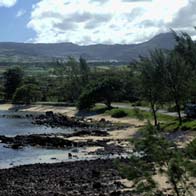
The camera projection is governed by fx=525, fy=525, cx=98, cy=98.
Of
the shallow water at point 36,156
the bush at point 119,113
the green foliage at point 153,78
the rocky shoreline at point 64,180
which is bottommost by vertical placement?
the bush at point 119,113

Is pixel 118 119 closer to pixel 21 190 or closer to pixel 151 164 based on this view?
pixel 21 190

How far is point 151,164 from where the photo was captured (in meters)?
17.1

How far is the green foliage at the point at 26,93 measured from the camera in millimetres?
172625

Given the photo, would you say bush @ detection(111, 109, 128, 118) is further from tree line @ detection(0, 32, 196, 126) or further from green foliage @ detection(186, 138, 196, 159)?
green foliage @ detection(186, 138, 196, 159)

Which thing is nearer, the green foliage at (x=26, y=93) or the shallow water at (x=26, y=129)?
the shallow water at (x=26, y=129)

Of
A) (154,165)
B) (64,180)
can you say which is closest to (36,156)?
(64,180)

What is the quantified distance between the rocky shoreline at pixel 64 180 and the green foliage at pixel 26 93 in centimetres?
12054

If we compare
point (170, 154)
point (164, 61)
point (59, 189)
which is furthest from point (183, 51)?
point (170, 154)

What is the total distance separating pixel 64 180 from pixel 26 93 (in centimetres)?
13162

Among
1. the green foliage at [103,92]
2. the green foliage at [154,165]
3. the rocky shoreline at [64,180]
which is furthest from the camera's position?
the green foliage at [103,92]

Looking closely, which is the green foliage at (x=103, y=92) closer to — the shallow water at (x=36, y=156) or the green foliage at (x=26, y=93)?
the green foliage at (x=26, y=93)

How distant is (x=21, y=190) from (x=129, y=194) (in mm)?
9529

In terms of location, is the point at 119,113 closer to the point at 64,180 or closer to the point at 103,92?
the point at 103,92

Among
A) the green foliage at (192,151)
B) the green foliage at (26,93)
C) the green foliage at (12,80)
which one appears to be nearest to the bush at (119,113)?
the green foliage at (26,93)
